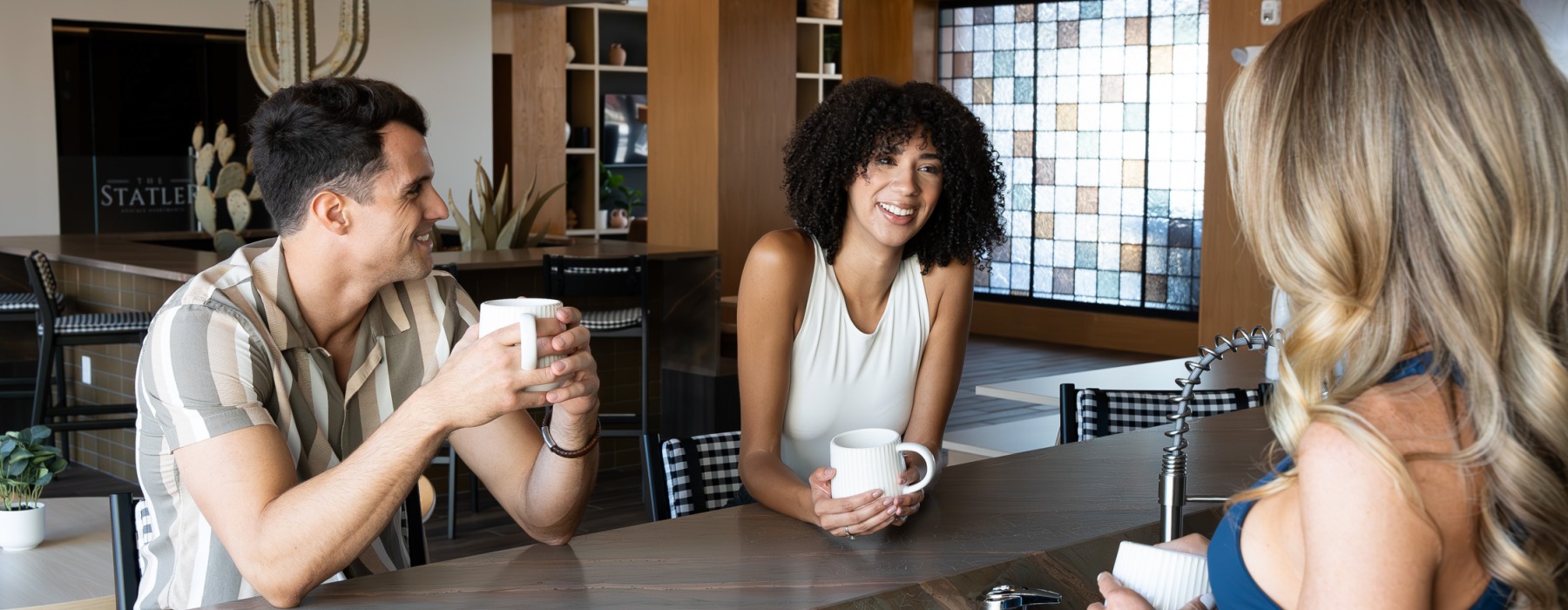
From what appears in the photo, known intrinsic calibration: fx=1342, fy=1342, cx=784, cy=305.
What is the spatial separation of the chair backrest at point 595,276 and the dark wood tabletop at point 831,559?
128 inches

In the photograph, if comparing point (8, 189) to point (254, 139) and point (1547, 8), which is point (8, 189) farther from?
point (1547, 8)

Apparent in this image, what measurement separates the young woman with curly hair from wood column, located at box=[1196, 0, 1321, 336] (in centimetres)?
524

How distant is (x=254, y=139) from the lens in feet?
5.44

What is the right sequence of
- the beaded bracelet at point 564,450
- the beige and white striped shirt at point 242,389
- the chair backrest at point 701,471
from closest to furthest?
the beige and white striped shirt at point 242,389 < the beaded bracelet at point 564,450 < the chair backrest at point 701,471

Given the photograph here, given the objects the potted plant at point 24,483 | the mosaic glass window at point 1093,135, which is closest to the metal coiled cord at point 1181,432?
the potted plant at point 24,483

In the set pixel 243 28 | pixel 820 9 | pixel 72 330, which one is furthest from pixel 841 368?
pixel 820 9

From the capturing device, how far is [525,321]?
4.41ft

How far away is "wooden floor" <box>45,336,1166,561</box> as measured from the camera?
4363 millimetres

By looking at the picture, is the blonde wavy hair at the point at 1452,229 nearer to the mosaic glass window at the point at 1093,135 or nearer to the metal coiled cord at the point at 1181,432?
the metal coiled cord at the point at 1181,432

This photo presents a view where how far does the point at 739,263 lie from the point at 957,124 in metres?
5.71

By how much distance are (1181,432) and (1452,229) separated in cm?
59

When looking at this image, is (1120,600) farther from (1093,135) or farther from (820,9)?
(820,9)

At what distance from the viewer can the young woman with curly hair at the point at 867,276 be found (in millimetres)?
2098

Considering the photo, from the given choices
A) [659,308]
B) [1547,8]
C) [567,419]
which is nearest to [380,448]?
[567,419]
